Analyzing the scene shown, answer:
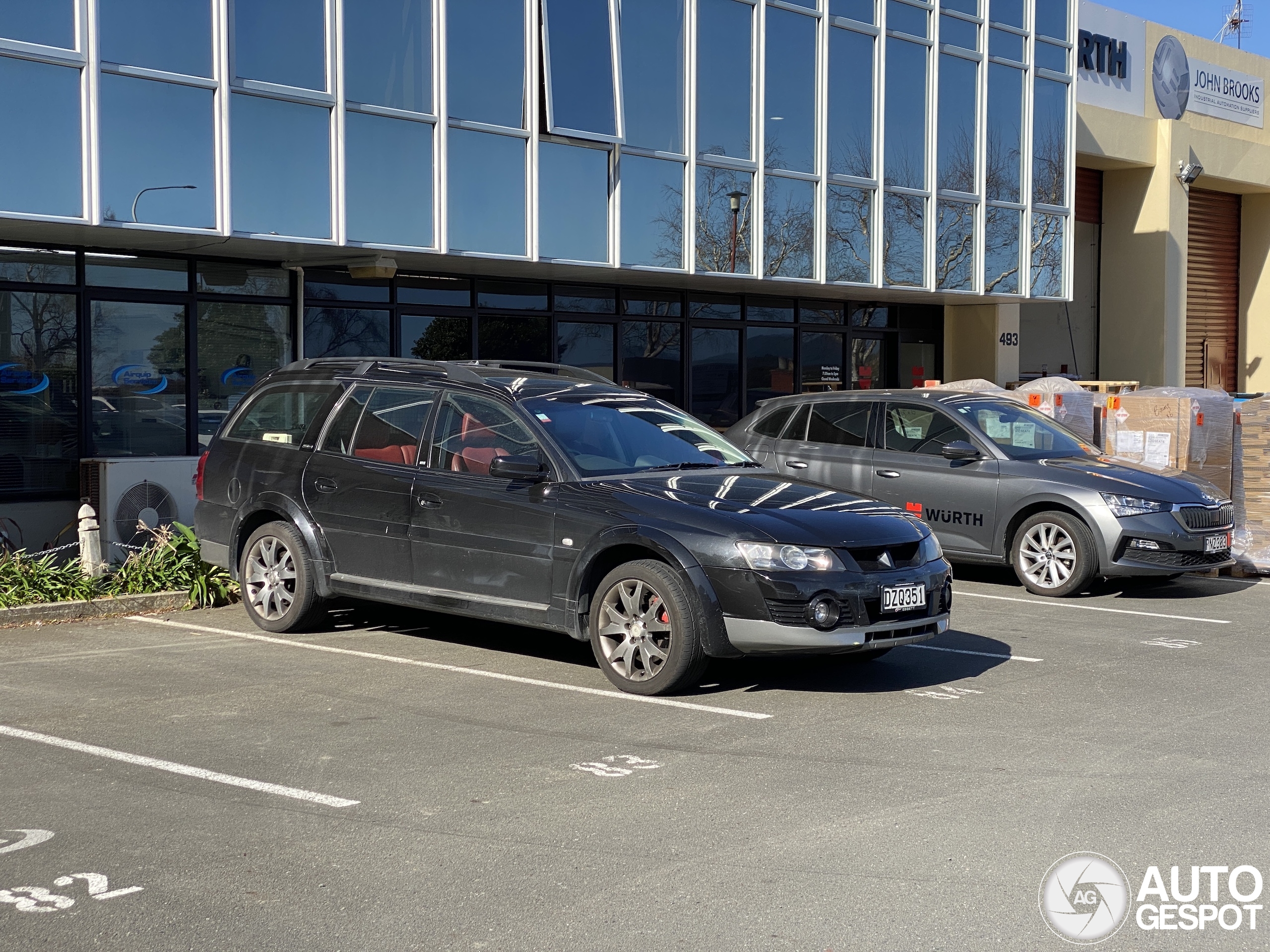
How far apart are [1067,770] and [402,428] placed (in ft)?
15.1

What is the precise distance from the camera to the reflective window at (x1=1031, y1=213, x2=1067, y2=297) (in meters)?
21.9

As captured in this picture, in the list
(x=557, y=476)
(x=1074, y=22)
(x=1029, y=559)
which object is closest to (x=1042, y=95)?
(x=1074, y=22)

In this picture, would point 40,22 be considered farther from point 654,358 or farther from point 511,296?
point 654,358

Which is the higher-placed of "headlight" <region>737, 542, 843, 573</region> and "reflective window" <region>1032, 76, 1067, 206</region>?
"reflective window" <region>1032, 76, 1067, 206</region>

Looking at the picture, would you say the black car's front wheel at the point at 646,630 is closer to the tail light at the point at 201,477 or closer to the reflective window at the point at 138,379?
the tail light at the point at 201,477

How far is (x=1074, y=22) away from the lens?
2259 cm

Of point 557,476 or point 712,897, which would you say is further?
point 557,476

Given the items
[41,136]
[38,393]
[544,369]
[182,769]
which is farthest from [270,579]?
[38,393]

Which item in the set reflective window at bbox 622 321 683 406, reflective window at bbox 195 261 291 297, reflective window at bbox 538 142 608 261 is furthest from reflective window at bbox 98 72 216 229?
reflective window at bbox 622 321 683 406

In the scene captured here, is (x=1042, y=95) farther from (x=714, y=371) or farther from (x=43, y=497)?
(x=43, y=497)

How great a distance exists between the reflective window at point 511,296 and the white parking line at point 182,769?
36.8 ft

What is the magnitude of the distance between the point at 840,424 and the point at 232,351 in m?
6.74

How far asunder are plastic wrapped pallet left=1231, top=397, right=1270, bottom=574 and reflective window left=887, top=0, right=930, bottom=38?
896 cm

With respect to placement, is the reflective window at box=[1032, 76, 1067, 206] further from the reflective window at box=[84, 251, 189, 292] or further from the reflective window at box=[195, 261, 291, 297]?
the reflective window at box=[84, 251, 189, 292]
